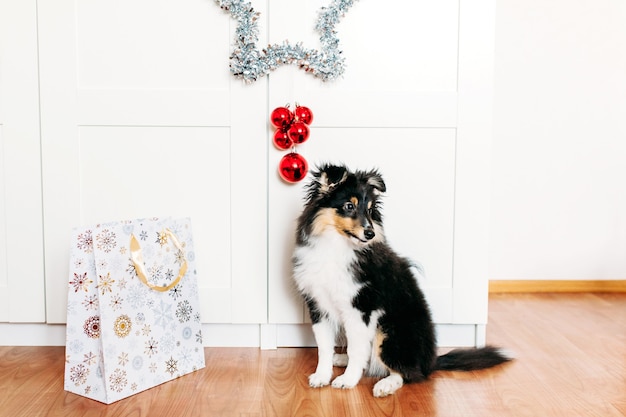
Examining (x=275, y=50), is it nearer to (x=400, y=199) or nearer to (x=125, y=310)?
(x=400, y=199)

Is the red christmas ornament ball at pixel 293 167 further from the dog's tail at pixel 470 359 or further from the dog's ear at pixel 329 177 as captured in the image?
the dog's tail at pixel 470 359

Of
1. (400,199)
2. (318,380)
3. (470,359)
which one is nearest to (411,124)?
(400,199)

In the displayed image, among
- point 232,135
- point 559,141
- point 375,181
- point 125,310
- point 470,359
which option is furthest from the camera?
point 559,141

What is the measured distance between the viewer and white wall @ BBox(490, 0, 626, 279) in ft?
10.3

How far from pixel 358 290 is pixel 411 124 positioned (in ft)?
2.33

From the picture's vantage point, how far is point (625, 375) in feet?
6.81

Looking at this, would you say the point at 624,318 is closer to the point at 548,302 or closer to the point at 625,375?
the point at 548,302

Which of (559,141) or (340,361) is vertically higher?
(559,141)

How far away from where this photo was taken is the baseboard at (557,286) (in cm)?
328

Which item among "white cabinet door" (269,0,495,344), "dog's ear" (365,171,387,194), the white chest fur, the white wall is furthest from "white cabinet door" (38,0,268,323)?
the white wall

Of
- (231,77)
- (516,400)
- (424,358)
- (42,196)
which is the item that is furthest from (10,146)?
(516,400)

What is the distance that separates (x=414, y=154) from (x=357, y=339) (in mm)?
769

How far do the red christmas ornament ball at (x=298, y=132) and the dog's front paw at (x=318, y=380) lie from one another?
85 centimetres

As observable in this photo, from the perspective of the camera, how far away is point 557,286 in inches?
130
